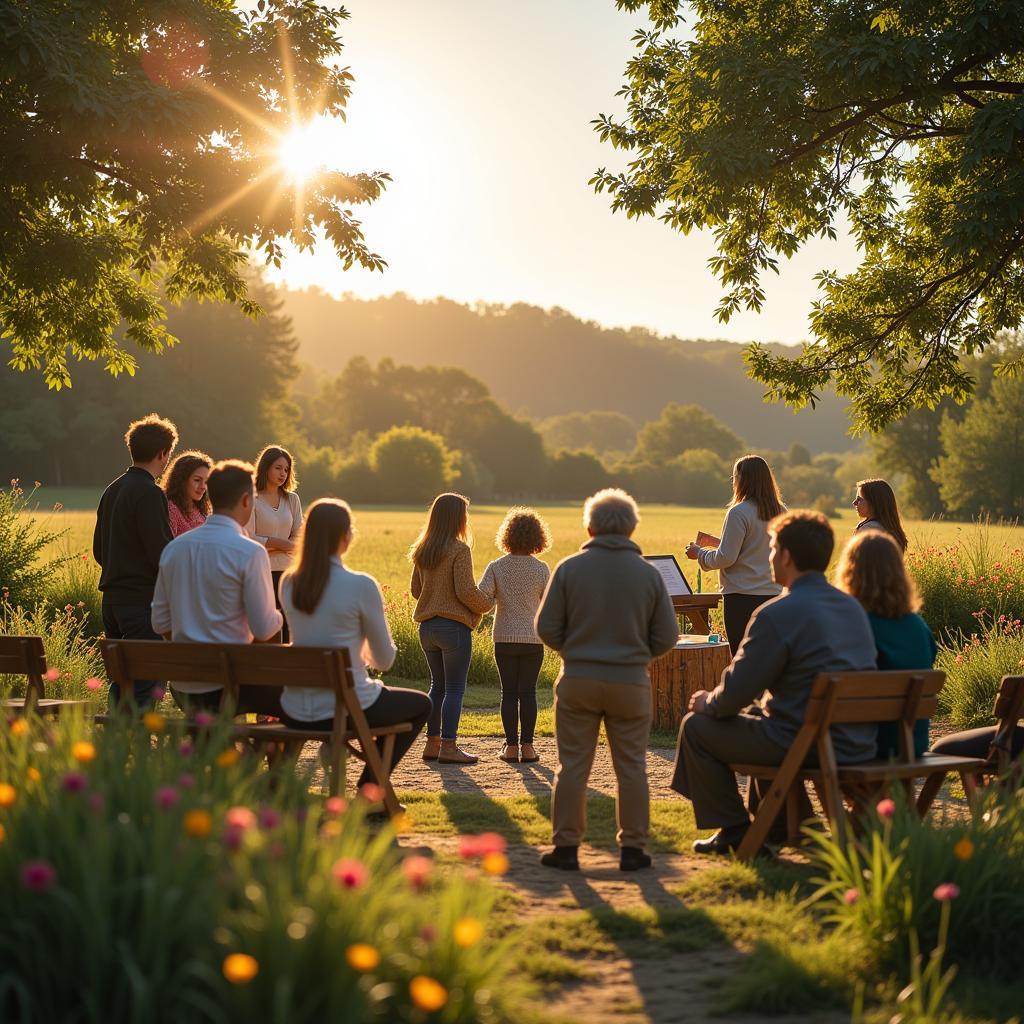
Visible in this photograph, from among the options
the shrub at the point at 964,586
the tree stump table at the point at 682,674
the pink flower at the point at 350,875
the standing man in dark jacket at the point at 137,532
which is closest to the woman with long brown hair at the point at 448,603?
the standing man in dark jacket at the point at 137,532

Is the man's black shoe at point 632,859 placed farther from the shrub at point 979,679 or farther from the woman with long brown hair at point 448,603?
the shrub at point 979,679

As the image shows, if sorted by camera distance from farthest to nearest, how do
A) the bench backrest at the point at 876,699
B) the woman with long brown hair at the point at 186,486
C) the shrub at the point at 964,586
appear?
the shrub at the point at 964,586, the woman with long brown hair at the point at 186,486, the bench backrest at the point at 876,699

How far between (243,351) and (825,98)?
7855 centimetres

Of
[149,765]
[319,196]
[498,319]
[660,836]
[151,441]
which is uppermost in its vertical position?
[498,319]

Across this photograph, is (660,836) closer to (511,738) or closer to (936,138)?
(511,738)

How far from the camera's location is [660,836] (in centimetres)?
688

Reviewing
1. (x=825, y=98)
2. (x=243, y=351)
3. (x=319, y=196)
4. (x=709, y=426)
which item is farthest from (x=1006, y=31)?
(x=709, y=426)

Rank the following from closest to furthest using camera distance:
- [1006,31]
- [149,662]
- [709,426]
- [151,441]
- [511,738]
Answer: [149,662] < [151,441] < [511,738] < [1006,31] < [709,426]

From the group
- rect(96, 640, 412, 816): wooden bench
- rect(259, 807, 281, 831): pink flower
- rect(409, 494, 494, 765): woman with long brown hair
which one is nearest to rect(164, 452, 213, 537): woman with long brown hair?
rect(409, 494, 494, 765): woman with long brown hair

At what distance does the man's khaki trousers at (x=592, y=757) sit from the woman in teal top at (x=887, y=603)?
121 centimetres

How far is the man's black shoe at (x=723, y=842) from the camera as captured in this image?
636cm

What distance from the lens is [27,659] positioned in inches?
286

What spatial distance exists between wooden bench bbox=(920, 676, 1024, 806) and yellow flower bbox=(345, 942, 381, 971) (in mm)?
3950

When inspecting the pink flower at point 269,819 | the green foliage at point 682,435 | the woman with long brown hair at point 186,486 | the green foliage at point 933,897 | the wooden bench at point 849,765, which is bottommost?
the green foliage at point 933,897
